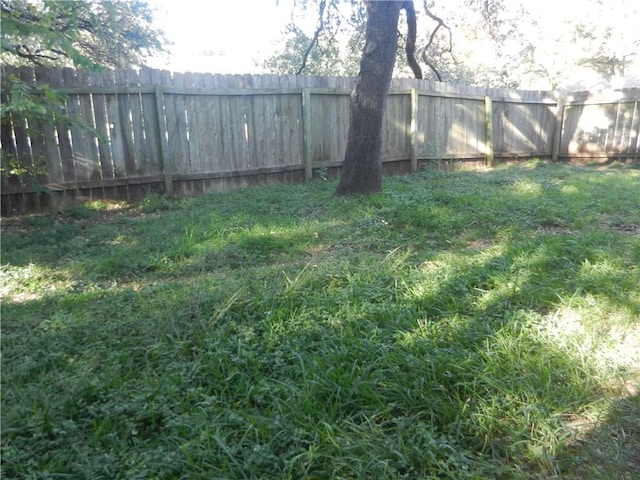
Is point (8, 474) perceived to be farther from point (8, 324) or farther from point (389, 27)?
point (389, 27)

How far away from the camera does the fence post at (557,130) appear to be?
12.1m

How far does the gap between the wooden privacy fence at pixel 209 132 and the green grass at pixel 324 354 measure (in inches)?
76.2

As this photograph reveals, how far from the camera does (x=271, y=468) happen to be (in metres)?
1.86

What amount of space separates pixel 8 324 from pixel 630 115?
12995mm

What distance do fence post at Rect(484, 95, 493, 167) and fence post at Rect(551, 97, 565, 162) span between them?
2.35 m

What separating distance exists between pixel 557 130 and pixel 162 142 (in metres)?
→ 10.1

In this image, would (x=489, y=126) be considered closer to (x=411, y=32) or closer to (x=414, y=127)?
(x=414, y=127)

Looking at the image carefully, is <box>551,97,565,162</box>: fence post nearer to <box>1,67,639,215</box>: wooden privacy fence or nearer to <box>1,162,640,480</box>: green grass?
<box>1,67,639,215</box>: wooden privacy fence

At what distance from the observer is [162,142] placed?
7.21 m

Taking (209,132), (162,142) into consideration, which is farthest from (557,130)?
(162,142)

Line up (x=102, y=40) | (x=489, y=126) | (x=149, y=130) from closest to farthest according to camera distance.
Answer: (x=149, y=130) < (x=489, y=126) < (x=102, y=40)

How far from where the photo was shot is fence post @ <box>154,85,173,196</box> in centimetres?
708

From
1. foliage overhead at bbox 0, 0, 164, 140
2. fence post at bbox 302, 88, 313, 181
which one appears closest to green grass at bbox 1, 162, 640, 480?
foliage overhead at bbox 0, 0, 164, 140

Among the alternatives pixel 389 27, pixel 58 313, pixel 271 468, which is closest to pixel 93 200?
pixel 58 313
